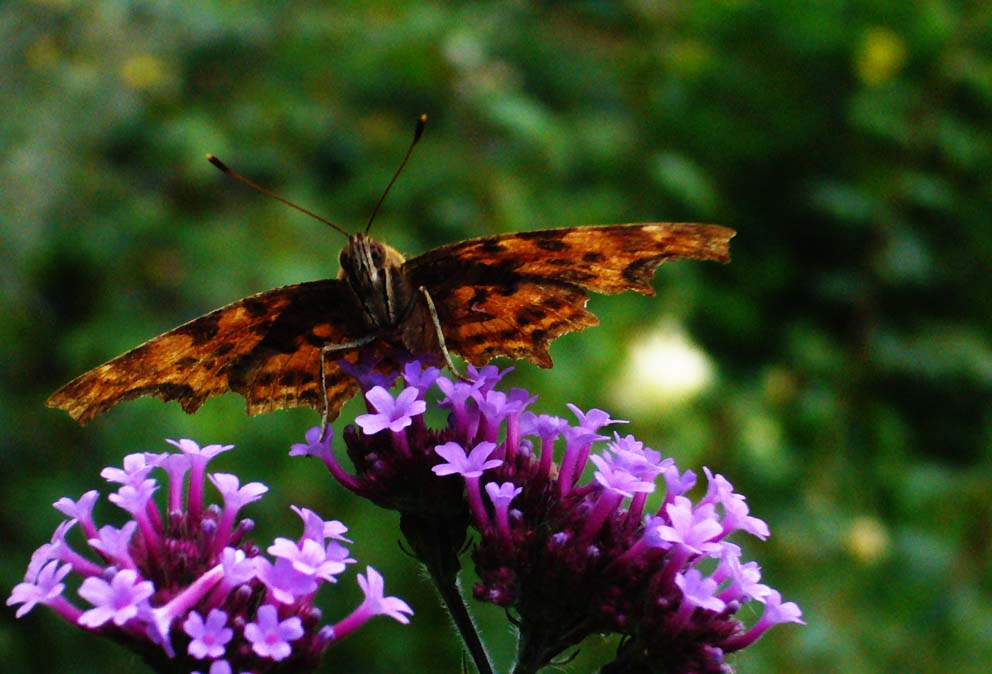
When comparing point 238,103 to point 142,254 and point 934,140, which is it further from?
point 934,140

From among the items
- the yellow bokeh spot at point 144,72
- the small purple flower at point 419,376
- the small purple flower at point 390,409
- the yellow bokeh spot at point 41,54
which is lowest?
the small purple flower at point 390,409

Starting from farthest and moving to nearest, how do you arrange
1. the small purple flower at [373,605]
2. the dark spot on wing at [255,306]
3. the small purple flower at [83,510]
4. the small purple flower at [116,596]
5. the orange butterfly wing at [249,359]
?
1. the dark spot on wing at [255,306]
2. the orange butterfly wing at [249,359]
3. the small purple flower at [83,510]
4. the small purple flower at [373,605]
5. the small purple flower at [116,596]

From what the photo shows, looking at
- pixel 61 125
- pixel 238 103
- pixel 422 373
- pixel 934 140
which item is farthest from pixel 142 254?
pixel 934 140

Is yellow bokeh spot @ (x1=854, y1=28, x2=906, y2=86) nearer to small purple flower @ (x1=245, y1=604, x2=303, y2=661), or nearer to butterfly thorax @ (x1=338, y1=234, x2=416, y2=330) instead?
butterfly thorax @ (x1=338, y1=234, x2=416, y2=330)

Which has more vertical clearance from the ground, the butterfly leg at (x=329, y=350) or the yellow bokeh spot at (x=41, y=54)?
the yellow bokeh spot at (x=41, y=54)

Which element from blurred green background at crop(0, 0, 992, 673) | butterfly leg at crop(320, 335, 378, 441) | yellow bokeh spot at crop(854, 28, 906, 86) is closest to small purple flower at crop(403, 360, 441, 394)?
butterfly leg at crop(320, 335, 378, 441)

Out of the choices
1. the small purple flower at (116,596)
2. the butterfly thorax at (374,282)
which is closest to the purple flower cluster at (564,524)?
the butterfly thorax at (374,282)

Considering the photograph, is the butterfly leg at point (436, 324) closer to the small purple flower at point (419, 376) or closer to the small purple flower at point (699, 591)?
the small purple flower at point (419, 376)

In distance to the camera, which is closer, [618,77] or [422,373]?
[422,373]
